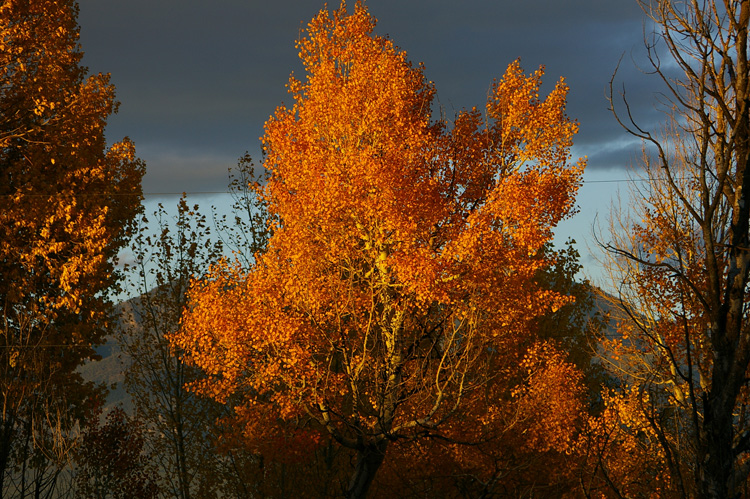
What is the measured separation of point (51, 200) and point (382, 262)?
30.4 ft

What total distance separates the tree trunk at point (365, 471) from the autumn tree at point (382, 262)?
0.04m

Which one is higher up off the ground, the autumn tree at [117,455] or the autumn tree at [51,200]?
the autumn tree at [51,200]

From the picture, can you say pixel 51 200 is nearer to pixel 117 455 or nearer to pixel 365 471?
pixel 365 471

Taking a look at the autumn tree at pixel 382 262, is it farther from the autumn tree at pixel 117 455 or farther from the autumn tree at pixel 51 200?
the autumn tree at pixel 117 455

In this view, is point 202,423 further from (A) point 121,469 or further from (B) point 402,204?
(B) point 402,204

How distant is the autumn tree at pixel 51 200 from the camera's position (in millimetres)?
18922

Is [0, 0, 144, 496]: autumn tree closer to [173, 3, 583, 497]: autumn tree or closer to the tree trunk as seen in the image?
[173, 3, 583, 497]: autumn tree

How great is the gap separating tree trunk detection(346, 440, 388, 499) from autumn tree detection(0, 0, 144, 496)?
8.02 m

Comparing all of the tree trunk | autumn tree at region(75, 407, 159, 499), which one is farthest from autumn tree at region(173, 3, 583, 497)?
autumn tree at region(75, 407, 159, 499)

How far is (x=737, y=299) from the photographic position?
5.37 m

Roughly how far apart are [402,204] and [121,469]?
16.4 meters

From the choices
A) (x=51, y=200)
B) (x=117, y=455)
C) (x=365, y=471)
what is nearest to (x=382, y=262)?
(x=365, y=471)

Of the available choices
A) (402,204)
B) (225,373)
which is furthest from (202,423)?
(402,204)

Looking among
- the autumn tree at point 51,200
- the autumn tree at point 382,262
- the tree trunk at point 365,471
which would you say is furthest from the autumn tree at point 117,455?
the tree trunk at point 365,471
